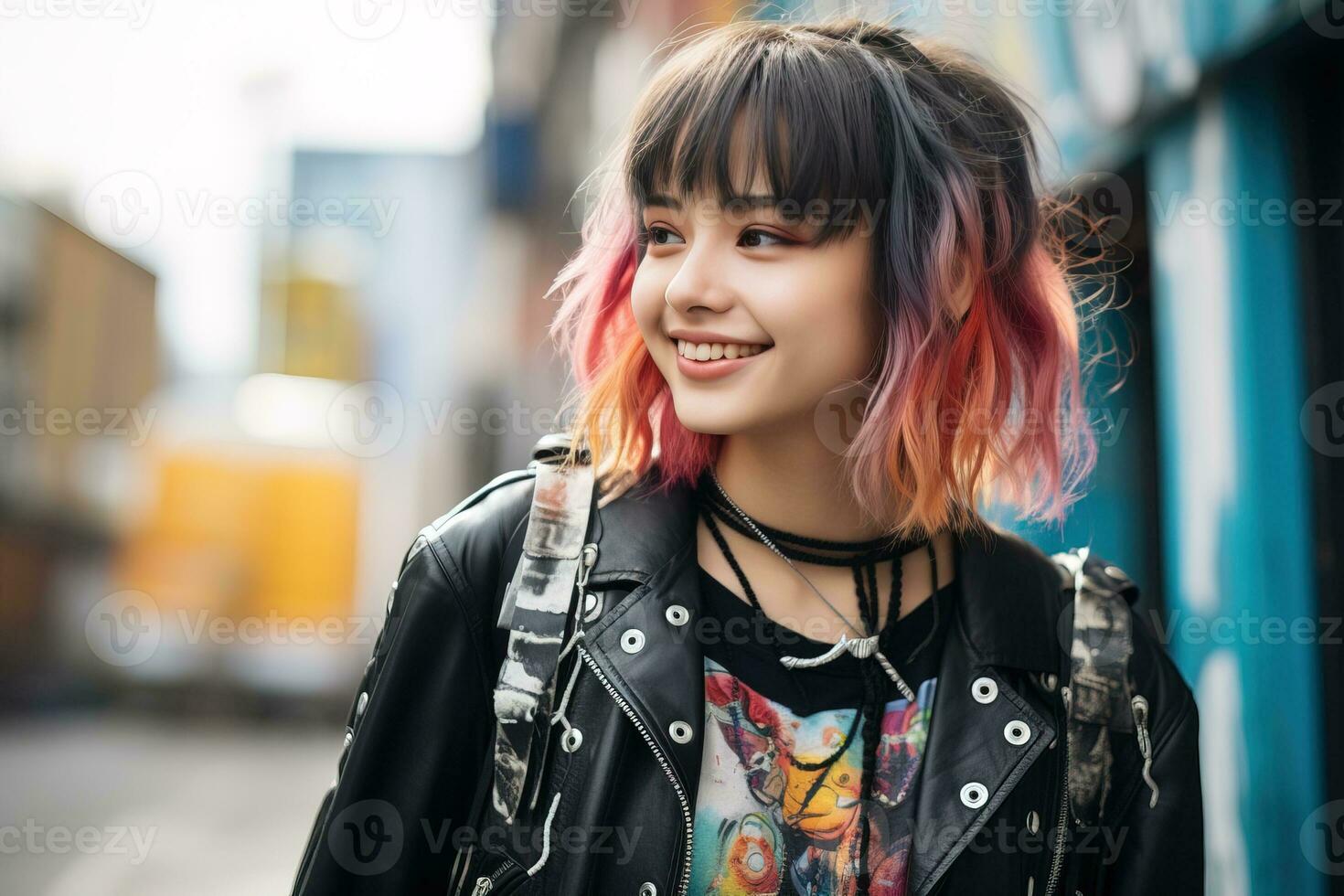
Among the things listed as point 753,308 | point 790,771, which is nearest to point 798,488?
point 753,308

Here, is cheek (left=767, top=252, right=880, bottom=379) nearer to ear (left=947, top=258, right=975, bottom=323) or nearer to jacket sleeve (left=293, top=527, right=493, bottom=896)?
ear (left=947, top=258, right=975, bottom=323)

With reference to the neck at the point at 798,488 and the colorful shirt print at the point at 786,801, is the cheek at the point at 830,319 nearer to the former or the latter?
the neck at the point at 798,488

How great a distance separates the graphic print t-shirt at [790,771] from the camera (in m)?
1.84

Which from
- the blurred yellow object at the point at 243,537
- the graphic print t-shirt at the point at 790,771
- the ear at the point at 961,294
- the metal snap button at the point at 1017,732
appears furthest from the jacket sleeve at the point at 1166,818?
the blurred yellow object at the point at 243,537

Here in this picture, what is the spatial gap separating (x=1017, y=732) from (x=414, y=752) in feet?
3.44

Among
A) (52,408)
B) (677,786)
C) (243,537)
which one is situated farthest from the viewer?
(243,537)

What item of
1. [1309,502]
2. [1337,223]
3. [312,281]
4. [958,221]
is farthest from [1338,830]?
[312,281]

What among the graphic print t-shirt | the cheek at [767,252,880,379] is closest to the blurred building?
the graphic print t-shirt

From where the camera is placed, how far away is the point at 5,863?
6.46 m

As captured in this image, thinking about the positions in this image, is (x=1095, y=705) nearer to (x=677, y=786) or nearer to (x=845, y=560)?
(x=845, y=560)

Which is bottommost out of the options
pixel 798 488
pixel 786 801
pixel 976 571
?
pixel 786 801

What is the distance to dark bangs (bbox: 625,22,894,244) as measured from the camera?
183 centimetres

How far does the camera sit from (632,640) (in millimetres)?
1861

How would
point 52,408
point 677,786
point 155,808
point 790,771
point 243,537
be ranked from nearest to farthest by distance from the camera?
1. point 677,786
2. point 790,771
3. point 155,808
4. point 52,408
5. point 243,537
